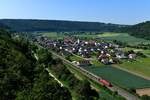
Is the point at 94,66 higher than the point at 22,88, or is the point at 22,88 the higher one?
the point at 22,88

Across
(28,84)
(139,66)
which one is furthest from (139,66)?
(28,84)

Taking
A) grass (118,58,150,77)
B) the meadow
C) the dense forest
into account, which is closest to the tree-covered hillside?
the dense forest

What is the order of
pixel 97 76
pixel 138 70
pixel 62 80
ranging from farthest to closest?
1. pixel 138 70
2. pixel 97 76
3. pixel 62 80

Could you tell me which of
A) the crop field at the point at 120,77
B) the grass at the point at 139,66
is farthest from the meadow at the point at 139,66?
the crop field at the point at 120,77

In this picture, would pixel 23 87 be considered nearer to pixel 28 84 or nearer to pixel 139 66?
pixel 28 84

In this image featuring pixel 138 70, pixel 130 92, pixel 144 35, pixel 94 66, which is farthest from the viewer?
pixel 144 35

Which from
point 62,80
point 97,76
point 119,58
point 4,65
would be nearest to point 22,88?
point 4,65

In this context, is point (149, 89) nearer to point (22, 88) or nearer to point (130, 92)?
point (130, 92)

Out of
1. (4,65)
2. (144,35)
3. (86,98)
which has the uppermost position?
(4,65)
